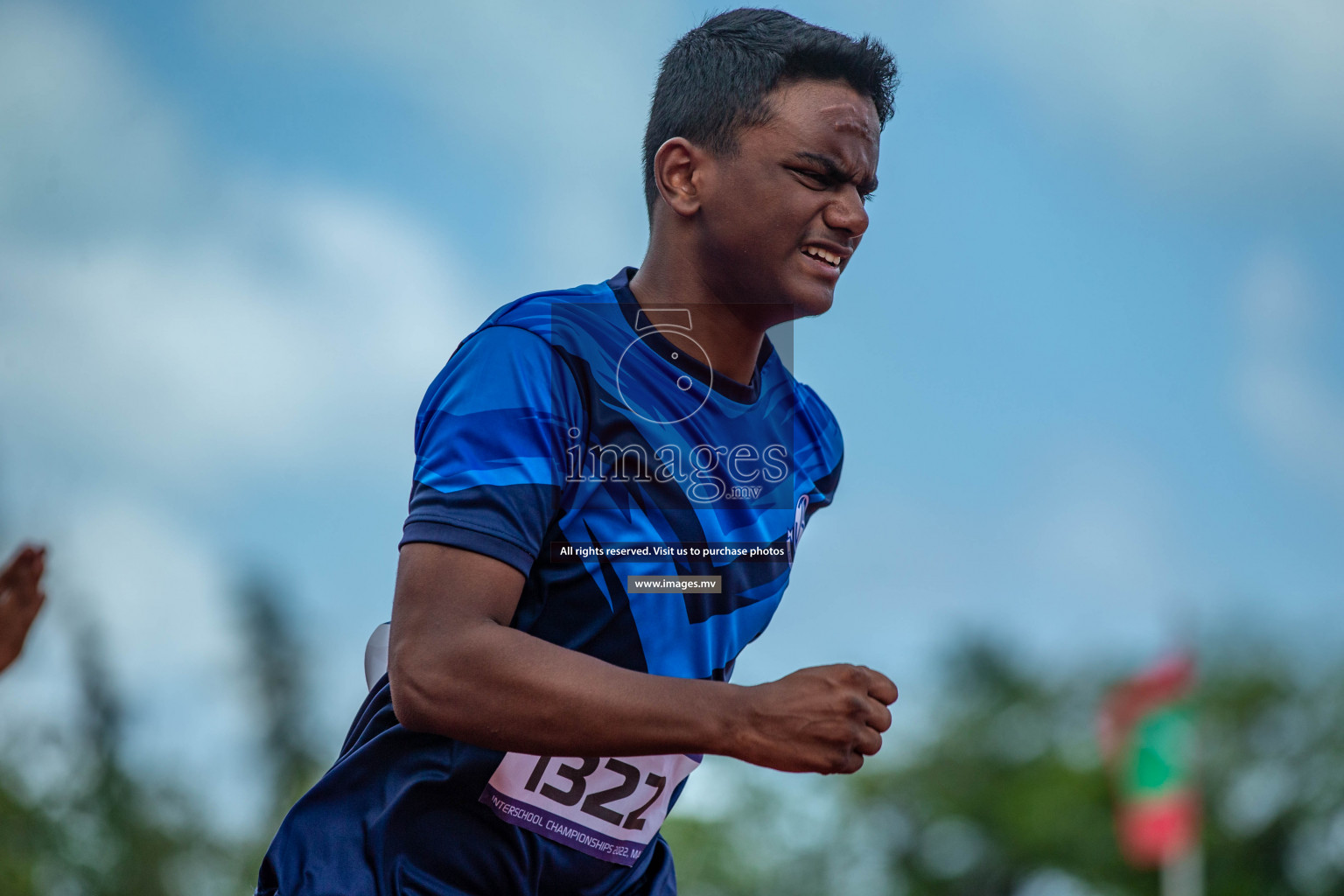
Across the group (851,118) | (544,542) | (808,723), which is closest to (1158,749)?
(851,118)

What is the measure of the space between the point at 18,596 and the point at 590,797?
2.08 metres

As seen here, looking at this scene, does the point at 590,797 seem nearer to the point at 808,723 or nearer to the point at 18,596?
the point at 808,723

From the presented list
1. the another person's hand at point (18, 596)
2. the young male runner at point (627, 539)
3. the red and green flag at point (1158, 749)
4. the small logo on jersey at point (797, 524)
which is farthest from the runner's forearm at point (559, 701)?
the red and green flag at point (1158, 749)

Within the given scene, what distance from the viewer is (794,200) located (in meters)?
2.70

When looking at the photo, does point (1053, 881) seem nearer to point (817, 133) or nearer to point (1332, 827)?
point (1332, 827)

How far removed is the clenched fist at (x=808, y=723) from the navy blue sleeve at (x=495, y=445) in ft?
1.51

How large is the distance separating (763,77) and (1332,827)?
114 feet

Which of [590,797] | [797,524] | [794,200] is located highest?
[794,200]

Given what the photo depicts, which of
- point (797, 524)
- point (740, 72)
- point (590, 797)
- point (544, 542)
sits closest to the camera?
point (544, 542)

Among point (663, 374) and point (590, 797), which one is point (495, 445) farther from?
point (590, 797)

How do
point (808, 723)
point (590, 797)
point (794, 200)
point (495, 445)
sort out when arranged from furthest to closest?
point (794, 200), point (590, 797), point (495, 445), point (808, 723)

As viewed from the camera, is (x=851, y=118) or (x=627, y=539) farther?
(x=851, y=118)

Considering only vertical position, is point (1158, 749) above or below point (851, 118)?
above

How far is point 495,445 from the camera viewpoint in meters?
2.31
